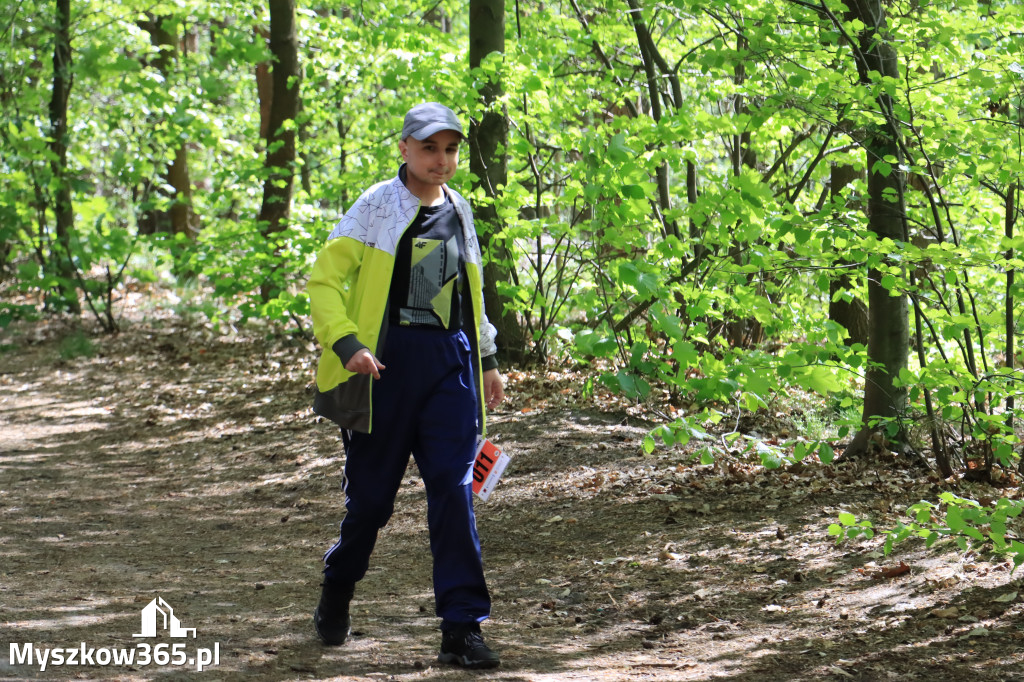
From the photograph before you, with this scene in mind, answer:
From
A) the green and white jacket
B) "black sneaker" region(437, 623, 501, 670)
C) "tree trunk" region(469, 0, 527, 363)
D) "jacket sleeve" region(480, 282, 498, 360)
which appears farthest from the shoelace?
"tree trunk" region(469, 0, 527, 363)

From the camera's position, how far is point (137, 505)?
21.3 feet

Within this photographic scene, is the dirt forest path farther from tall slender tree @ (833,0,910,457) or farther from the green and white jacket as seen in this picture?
the green and white jacket

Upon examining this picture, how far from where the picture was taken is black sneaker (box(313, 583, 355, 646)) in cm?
366

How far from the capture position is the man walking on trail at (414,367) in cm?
337

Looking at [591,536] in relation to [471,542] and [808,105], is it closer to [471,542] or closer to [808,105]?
[471,542]

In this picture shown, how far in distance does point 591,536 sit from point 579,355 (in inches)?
41.2

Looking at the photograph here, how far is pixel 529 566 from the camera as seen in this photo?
4.91 m

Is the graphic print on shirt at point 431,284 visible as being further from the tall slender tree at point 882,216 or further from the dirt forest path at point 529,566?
the tall slender tree at point 882,216

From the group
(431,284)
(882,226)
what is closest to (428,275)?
(431,284)

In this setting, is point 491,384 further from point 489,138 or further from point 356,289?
point 489,138

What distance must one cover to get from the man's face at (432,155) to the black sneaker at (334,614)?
61.3 inches

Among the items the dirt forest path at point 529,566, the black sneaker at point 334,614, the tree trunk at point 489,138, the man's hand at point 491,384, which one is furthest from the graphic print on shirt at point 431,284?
the tree trunk at point 489,138

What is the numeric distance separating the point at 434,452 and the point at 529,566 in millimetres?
1713

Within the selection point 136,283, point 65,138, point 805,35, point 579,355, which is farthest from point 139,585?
point 136,283
